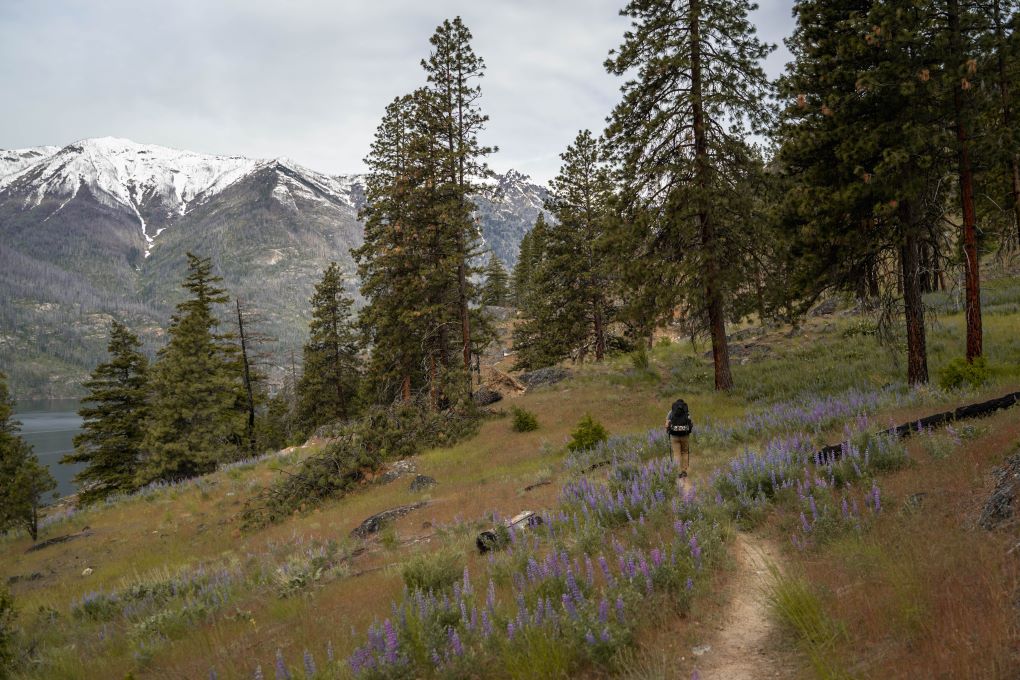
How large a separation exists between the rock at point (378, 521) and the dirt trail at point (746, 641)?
8.75 metres

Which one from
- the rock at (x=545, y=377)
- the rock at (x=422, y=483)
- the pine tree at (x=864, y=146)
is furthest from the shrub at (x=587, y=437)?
the rock at (x=545, y=377)

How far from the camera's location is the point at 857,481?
6.13 meters

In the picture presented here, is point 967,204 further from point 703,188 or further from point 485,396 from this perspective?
point 485,396

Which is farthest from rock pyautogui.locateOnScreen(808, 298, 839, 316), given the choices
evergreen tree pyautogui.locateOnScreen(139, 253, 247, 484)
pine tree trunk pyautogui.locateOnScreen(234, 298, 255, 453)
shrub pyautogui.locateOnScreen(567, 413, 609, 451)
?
pine tree trunk pyautogui.locateOnScreen(234, 298, 255, 453)

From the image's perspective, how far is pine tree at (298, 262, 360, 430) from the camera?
39.2 meters

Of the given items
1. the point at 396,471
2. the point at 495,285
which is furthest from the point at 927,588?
the point at 495,285

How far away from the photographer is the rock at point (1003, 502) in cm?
396

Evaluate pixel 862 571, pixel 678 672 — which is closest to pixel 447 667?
pixel 678 672

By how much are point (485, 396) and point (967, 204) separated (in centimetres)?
1893

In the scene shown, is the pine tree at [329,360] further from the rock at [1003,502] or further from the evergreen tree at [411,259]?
the rock at [1003,502]

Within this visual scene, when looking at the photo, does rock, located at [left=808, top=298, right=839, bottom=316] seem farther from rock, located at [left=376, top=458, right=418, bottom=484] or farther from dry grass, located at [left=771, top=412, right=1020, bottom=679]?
dry grass, located at [left=771, top=412, right=1020, bottom=679]

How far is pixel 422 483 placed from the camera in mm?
15734

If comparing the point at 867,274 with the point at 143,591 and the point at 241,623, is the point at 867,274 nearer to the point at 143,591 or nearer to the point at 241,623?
the point at 241,623

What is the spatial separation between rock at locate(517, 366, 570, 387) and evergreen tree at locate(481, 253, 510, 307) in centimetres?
458
